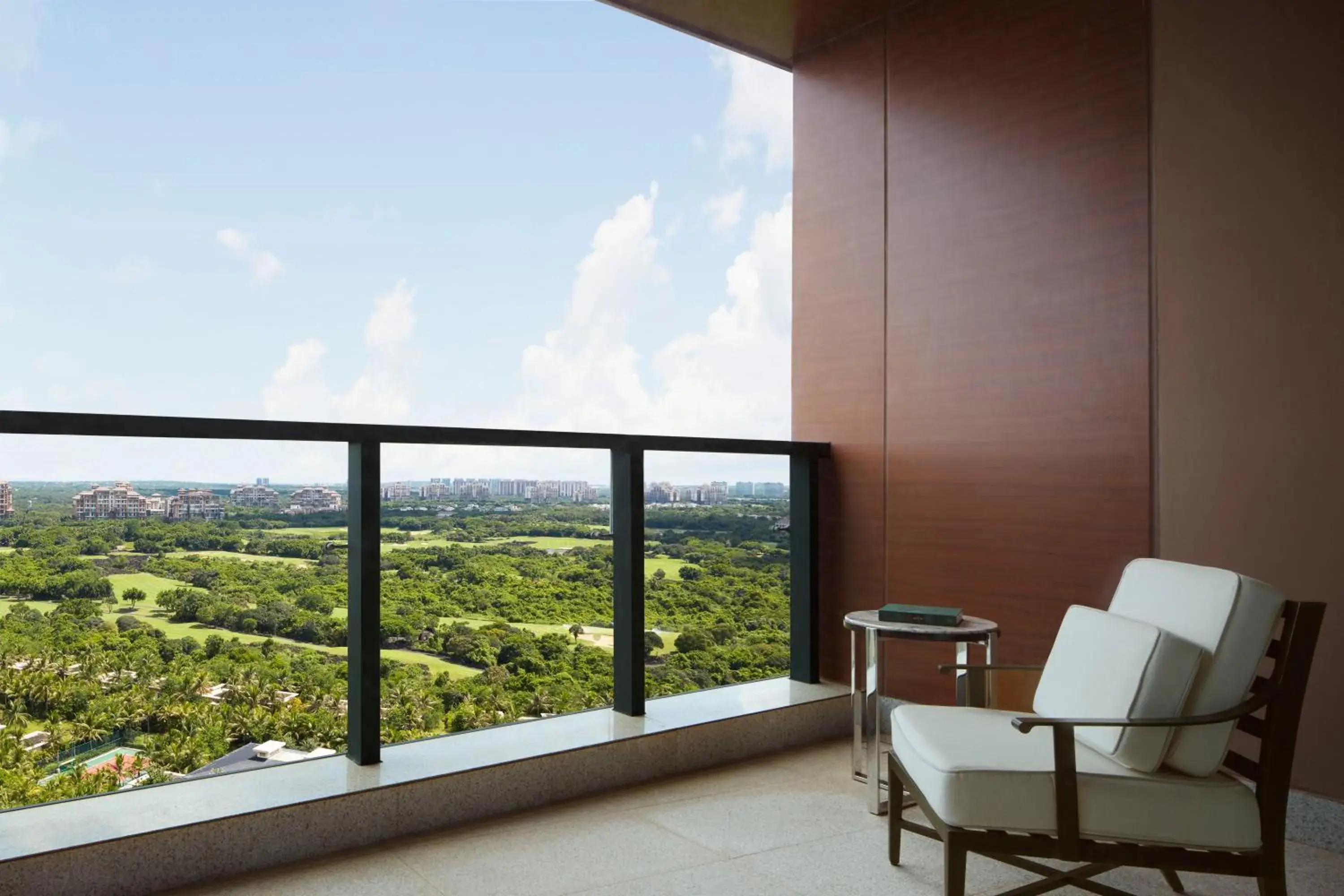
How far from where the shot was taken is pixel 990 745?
6.84 feet

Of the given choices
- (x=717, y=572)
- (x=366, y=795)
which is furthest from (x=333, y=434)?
(x=717, y=572)

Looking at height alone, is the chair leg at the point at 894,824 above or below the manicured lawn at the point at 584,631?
below

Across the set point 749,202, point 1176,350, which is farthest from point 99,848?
point 749,202

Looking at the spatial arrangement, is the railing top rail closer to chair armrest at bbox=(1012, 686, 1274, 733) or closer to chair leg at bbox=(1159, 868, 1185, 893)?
chair armrest at bbox=(1012, 686, 1274, 733)

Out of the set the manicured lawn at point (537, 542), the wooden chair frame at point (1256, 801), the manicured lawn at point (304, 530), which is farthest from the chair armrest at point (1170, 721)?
the manicured lawn at point (304, 530)

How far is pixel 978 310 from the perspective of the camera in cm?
361

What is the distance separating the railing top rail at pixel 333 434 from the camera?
2.24 metres

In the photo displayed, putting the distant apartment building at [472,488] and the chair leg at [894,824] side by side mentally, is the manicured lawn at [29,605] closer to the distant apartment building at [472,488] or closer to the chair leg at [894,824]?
the distant apartment building at [472,488]

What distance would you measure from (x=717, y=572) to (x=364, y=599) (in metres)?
2.13

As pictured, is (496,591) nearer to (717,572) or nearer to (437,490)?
(437,490)

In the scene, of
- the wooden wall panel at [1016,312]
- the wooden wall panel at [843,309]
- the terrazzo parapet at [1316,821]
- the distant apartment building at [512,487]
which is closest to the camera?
the terrazzo parapet at [1316,821]

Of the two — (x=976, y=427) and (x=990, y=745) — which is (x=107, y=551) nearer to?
(x=990, y=745)

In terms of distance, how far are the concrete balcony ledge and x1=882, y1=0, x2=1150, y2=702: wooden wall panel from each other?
88 centimetres

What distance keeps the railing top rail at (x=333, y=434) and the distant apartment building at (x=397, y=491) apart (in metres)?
0.17
